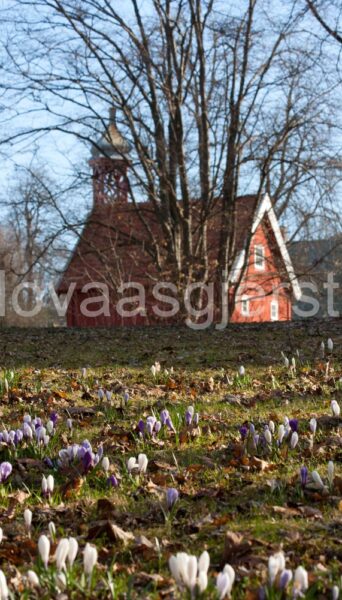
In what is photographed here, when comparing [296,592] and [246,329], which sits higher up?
[246,329]

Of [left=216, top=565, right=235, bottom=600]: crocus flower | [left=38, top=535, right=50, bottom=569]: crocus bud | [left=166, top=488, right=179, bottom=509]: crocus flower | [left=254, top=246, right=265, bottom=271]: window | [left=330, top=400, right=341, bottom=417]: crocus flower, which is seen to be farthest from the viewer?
[left=254, top=246, right=265, bottom=271]: window

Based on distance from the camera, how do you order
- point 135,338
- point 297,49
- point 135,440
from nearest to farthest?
point 135,440 < point 135,338 < point 297,49

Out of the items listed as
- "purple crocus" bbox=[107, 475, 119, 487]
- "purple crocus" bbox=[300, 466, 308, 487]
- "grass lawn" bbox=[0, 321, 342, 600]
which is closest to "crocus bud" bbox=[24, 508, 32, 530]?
"grass lawn" bbox=[0, 321, 342, 600]

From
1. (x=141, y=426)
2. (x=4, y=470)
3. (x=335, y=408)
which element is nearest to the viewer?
(x=4, y=470)

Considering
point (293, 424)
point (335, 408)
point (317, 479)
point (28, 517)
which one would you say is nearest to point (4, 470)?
point (28, 517)

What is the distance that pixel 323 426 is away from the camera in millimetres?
5152

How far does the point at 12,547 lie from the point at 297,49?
16608mm

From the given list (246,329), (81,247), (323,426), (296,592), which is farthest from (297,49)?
(296,592)

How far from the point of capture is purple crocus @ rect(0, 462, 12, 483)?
3.82 metres

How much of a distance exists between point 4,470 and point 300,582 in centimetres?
191

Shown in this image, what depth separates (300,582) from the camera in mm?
2365

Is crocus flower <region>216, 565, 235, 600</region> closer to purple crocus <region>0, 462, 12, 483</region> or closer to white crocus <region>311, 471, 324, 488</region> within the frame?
white crocus <region>311, 471, 324, 488</region>

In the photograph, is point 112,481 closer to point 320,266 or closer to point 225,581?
point 225,581

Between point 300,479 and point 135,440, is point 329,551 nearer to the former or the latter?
point 300,479
